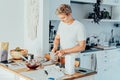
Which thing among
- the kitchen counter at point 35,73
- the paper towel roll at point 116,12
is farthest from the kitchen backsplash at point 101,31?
the kitchen counter at point 35,73

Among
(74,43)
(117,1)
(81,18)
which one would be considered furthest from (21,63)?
(117,1)

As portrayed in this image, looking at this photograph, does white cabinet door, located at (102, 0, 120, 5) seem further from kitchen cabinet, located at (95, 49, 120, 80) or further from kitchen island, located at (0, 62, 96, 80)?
kitchen island, located at (0, 62, 96, 80)

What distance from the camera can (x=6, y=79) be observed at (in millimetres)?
2531

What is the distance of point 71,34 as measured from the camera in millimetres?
2850

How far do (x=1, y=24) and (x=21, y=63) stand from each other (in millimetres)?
1448

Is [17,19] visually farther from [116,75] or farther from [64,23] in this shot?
[116,75]

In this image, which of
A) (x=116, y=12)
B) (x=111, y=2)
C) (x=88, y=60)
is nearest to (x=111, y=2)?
(x=111, y=2)

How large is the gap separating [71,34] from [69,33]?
36 millimetres

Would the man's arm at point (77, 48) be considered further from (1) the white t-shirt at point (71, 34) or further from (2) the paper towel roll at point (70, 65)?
(2) the paper towel roll at point (70, 65)

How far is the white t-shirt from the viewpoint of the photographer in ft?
9.13

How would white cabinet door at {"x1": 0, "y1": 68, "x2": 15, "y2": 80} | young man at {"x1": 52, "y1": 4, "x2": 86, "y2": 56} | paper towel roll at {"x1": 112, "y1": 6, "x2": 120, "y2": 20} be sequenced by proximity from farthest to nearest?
paper towel roll at {"x1": 112, "y1": 6, "x2": 120, "y2": 20} → young man at {"x1": 52, "y1": 4, "x2": 86, "y2": 56} → white cabinet door at {"x1": 0, "y1": 68, "x2": 15, "y2": 80}

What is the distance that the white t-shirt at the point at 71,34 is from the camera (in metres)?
2.78

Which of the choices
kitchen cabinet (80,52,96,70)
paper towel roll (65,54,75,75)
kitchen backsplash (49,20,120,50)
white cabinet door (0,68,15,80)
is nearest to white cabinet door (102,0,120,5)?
kitchen backsplash (49,20,120,50)

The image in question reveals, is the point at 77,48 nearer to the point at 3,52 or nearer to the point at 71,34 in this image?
the point at 71,34
